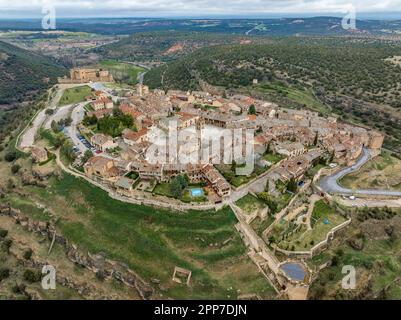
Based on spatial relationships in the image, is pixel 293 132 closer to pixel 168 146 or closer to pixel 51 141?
pixel 168 146

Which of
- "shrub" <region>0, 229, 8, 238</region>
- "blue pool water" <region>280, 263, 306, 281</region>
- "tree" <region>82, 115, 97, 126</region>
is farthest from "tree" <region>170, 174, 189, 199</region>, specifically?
"tree" <region>82, 115, 97, 126</region>

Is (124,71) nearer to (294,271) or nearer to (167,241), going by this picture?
(167,241)

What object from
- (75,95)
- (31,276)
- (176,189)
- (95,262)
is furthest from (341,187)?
(75,95)

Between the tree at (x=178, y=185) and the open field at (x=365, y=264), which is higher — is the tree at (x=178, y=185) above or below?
above

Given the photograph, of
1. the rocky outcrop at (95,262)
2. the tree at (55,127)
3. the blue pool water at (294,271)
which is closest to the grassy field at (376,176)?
the blue pool water at (294,271)

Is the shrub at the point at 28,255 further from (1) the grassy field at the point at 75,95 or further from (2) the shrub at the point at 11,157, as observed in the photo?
(1) the grassy field at the point at 75,95

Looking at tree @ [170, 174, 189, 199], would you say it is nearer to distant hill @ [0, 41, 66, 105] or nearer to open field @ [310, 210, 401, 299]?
open field @ [310, 210, 401, 299]
